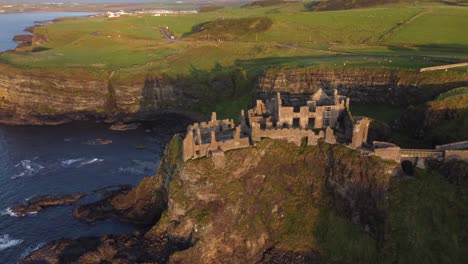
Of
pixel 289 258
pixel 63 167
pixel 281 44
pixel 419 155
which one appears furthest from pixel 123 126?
pixel 419 155

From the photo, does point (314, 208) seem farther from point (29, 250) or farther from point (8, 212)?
point (8, 212)

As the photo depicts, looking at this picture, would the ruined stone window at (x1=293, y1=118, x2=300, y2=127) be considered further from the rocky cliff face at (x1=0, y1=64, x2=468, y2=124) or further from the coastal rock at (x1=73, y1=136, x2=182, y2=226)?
the rocky cliff face at (x1=0, y1=64, x2=468, y2=124)

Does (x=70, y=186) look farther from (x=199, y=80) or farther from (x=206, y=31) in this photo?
(x=206, y=31)

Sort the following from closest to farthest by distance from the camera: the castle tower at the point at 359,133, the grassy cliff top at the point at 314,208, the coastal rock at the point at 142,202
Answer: the grassy cliff top at the point at 314,208 → the castle tower at the point at 359,133 → the coastal rock at the point at 142,202

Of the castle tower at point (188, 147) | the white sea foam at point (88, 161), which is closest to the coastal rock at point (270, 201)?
the castle tower at point (188, 147)

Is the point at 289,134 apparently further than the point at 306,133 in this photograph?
Yes

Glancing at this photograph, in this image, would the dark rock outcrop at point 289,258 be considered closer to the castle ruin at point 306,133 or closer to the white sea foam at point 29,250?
the castle ruin at point 306,133

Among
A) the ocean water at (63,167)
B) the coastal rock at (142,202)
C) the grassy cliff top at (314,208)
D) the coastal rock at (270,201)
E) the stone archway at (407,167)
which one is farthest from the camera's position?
the coastal rock at (142,202)

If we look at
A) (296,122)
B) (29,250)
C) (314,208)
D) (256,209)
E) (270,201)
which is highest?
(296,122)

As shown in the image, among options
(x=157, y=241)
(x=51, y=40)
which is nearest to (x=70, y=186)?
(x=157, y=241)
